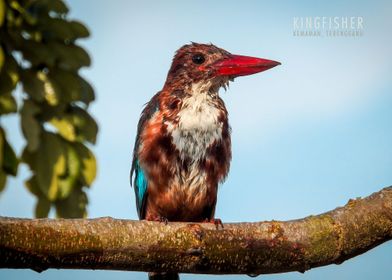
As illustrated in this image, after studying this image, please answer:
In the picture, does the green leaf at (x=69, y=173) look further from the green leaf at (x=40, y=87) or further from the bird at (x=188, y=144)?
the bird at (x=188, y=144)

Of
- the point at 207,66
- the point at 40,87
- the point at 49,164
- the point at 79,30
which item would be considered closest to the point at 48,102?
the point at 40,87

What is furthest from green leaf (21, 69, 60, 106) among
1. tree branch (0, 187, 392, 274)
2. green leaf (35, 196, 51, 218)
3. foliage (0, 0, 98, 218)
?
tree branch (0, 187, 392, 274)

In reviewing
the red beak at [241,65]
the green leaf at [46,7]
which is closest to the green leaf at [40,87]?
the green leaf at [46,7]

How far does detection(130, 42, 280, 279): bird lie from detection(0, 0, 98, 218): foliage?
2665 mm

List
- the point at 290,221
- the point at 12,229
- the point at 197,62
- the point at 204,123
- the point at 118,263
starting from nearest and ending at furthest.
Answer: the point at 12,229
the point at 118,263
the point at 290,221
the point at 204,123
the point at 197,62

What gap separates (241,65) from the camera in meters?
5.51

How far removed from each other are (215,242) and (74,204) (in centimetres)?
92

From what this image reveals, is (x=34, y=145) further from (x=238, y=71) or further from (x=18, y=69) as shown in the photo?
(x=238, y=71)

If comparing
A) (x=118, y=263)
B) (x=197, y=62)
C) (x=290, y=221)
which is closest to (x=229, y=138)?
(x=197, y=62)

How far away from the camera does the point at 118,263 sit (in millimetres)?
3010

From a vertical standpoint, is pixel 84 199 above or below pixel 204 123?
below

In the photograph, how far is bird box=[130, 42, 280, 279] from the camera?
17.0 feet

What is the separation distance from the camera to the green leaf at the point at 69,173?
7.81 feet

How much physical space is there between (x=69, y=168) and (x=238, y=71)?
3333 millimetres
